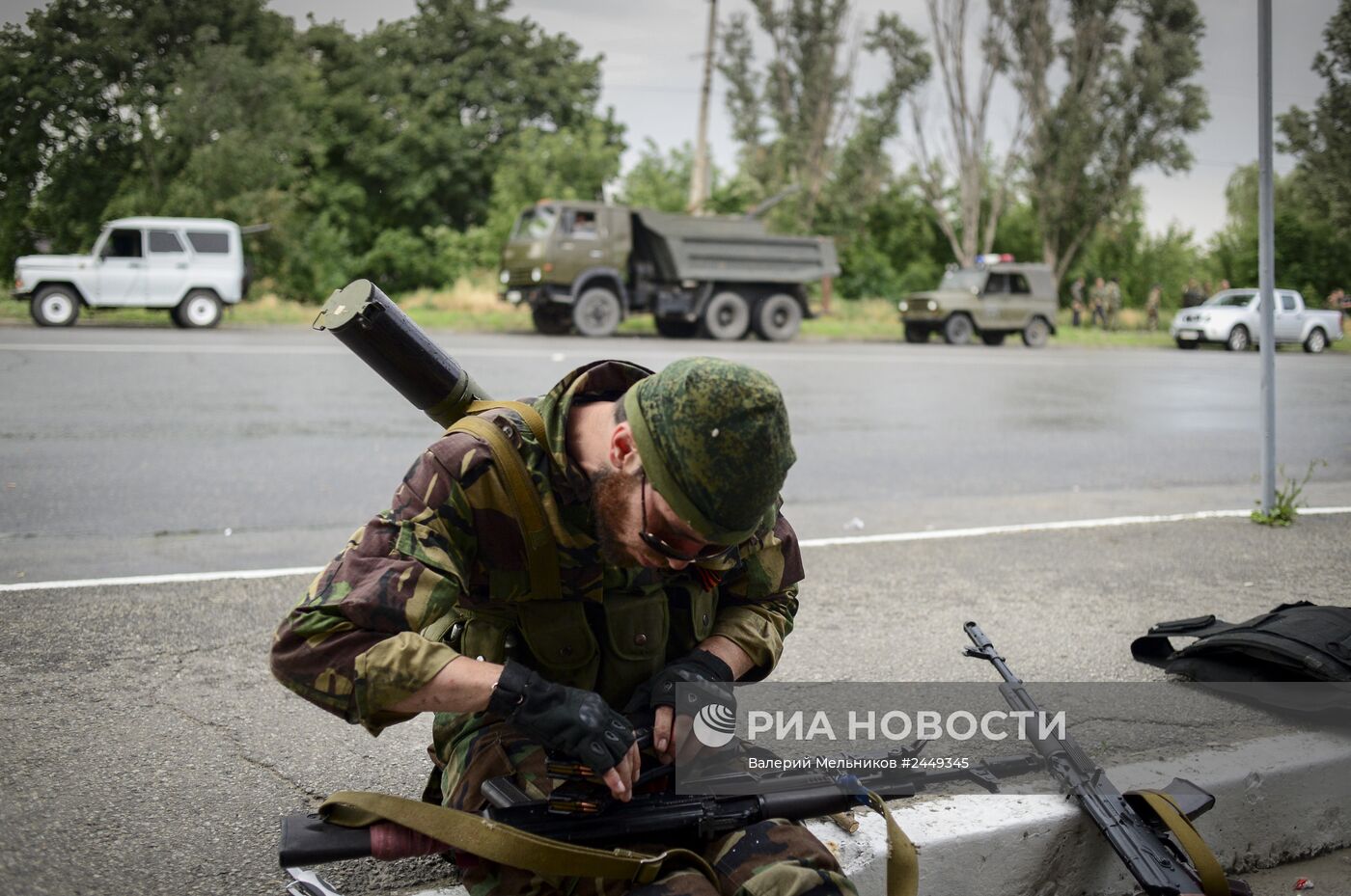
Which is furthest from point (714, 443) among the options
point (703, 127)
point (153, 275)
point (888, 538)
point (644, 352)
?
point (703, 127)

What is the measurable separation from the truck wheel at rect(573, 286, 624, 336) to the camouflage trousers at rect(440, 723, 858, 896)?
60.9 feet

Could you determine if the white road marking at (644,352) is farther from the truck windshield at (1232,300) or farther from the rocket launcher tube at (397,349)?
the rocket launcher tube at (397,349)

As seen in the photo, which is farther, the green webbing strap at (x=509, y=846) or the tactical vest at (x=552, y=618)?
the tactical vest at (x=552, y=618)

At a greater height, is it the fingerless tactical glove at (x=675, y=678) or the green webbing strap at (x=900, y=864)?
the fingerless tactical glove at (x=675, y=678)

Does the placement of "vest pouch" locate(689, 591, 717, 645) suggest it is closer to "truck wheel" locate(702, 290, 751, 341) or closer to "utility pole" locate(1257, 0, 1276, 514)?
"utility pole" locate(1257, 0, 1276, 514)

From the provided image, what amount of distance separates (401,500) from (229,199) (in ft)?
58.3

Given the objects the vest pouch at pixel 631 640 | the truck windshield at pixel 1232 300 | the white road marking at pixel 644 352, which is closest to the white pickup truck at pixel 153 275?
the white road marking at pixel 644 352

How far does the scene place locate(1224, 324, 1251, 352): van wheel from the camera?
2548 centimetres

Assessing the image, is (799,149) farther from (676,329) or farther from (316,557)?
(316,557)

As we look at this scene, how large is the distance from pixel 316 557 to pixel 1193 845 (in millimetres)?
3866

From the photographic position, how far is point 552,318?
2111 centimetres

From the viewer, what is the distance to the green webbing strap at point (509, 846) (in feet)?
6.08

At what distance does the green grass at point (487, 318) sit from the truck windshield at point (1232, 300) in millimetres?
1435

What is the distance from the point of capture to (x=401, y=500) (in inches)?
78.4
